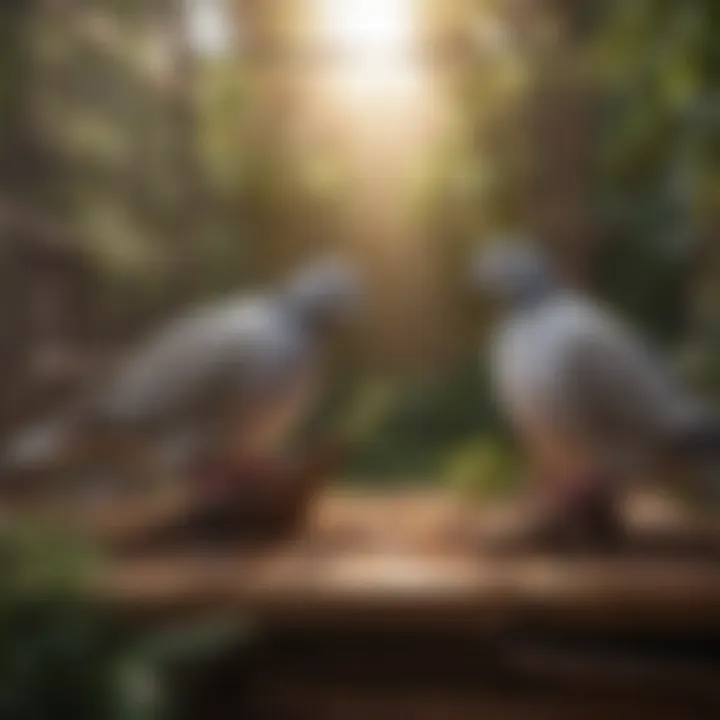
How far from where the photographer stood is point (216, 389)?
4.54 ft

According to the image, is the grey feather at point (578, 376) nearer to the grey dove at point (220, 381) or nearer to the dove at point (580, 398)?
the dove at point (580, 398)

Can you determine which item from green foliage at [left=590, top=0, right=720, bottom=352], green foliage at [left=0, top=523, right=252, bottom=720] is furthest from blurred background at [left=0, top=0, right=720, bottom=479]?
green foliage at [left=0, top=523, right=252, bottom=720]

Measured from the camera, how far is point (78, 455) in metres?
1.39

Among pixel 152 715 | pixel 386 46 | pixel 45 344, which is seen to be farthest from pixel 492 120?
pixel 152 715

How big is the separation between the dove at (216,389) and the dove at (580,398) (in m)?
0.15

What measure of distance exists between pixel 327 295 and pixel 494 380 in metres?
0.16

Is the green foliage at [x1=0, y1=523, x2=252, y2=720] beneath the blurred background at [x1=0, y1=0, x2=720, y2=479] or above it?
beneath

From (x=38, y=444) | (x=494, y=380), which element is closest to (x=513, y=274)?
(x=494, y=380)

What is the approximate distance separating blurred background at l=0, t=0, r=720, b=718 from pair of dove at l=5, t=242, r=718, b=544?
0.07ft

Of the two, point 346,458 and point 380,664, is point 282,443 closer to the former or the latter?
point 346,458

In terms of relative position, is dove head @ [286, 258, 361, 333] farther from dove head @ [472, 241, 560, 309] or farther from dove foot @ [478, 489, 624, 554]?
dove foot @ [478, 489, 624, 554]

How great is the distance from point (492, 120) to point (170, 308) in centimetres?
32

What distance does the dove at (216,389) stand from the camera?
1.38 metres

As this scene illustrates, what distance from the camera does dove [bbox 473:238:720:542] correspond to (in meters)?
1.33
